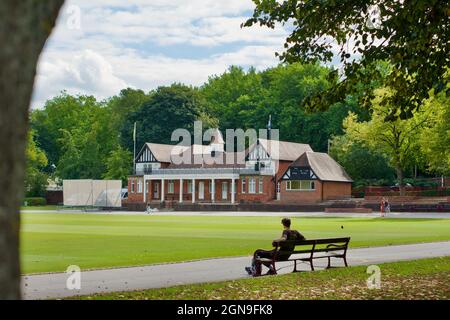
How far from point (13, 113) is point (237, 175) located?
9090 cm

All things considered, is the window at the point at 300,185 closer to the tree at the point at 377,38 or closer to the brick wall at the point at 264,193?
the brick wall at the point at 264,193

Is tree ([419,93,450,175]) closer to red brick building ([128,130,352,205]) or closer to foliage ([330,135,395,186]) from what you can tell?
foliage ([330,135,395,186])

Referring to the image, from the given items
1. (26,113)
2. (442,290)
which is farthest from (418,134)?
(26,113)

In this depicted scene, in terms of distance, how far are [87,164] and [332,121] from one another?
40470mm

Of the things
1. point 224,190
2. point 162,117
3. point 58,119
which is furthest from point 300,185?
point 58,119

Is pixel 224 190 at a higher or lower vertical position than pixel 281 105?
lower

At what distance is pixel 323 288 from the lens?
12547mm

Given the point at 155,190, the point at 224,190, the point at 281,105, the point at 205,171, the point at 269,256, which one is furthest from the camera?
the point at 281,105

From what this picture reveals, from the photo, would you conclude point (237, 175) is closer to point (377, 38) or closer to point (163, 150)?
point (163, 150)

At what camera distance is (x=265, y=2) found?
57.1 feet

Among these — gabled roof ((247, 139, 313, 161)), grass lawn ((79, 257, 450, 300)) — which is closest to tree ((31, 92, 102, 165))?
gabled roof ((247, 139, 313, 161))

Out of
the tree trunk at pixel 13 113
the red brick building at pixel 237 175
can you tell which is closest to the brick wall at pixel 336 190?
the red brick building at pixel 237 175

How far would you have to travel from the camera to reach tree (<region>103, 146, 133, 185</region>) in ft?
358

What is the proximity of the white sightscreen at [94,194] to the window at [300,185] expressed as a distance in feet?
70.2
